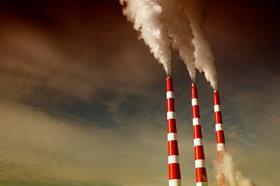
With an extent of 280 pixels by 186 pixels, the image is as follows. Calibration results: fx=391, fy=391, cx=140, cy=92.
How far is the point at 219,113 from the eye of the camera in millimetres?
32375

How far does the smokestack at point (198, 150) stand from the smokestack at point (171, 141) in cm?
315

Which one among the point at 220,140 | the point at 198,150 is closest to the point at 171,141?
the point at 198,150

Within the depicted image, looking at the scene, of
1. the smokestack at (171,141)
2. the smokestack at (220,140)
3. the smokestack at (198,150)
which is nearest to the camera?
the smokestack at (171,141)

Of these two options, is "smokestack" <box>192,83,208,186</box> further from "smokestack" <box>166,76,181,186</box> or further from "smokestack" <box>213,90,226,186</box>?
"smokestack" <box>166,76,181,186</box>

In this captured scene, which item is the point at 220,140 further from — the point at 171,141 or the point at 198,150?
the point at 171,141

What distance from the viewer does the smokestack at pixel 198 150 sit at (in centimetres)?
2797

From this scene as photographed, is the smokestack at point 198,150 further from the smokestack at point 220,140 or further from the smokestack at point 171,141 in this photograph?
the smokestack at point 171,141

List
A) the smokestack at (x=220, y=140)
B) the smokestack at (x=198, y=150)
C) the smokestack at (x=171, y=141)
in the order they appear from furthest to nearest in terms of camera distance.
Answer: the smokestack at (x=220, y=140) < the smokestack at (x=198, y=150) < the smokestack at (x=171, y=141)

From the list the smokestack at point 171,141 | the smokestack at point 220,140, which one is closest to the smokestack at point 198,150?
the smokestack at point 220,140

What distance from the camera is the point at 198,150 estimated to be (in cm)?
2894

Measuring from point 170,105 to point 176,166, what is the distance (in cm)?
435

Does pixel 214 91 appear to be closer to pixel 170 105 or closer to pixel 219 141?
pixel 219 141

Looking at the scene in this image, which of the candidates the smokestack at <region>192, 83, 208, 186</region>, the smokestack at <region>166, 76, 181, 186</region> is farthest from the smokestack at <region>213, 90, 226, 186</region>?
the smokestack at <region>166, 76, 181, 186</region>

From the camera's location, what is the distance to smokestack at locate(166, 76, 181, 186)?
993 inches
